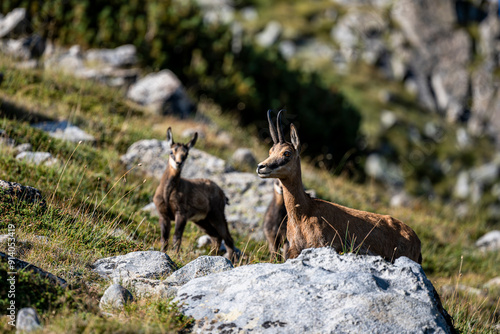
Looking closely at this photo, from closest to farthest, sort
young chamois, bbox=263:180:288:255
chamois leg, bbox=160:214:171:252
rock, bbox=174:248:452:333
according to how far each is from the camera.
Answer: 1. rock, bbox=174:248:452:333
2. chamois leg, bbox=160:214:171:252
3. young chamois, bbox=263:180:288:255

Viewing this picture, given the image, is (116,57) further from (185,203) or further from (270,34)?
(270,34)

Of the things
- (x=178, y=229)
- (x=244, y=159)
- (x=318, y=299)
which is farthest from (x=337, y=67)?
(x=318, y=299)

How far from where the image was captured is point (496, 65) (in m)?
56.0

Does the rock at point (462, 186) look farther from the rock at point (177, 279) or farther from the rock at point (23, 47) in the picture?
the rock at point (177, 279)

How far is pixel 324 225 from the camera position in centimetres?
582

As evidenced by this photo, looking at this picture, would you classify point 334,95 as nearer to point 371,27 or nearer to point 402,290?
point 402,290

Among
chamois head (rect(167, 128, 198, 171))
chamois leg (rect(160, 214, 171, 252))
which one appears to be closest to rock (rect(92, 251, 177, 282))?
chamois leg (rect(160, 214, 171, 252))

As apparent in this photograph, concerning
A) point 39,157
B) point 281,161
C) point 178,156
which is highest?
point 281,161

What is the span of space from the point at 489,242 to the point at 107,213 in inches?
402

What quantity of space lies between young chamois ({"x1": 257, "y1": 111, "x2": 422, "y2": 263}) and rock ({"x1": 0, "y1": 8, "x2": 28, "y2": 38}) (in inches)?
480

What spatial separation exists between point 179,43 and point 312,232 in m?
13.8

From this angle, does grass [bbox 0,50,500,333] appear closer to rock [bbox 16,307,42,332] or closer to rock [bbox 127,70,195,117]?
rock [bbox 16,307,42,332]

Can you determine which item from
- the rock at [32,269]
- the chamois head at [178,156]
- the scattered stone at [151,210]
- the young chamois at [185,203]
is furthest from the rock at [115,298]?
the scattered stone at [151,210]

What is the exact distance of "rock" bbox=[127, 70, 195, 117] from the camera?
14734mm
